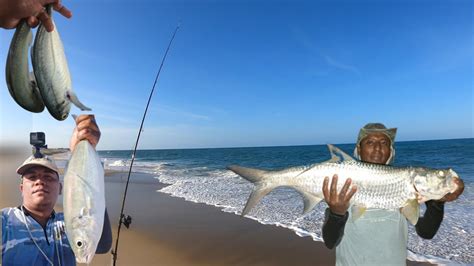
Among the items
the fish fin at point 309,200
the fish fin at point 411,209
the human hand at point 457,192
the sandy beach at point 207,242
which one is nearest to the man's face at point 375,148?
the fish fin at point 411,209

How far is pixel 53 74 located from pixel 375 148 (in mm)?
3136

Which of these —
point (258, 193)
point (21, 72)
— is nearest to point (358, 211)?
point (258, 193)

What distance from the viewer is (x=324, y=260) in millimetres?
7738

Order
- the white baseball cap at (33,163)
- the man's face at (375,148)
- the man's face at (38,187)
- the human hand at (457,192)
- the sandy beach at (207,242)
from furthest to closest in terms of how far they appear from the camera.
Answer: the sandy beach at (207,242), the man's face at (375,148), the human hand at (457,192), the man's face at (38,187), the white baseball cap at (33,163)

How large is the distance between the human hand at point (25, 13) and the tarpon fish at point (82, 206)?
2.22 feet

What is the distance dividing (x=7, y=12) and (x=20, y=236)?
207 cm

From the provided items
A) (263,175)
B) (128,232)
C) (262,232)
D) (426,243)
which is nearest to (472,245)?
(426,243)

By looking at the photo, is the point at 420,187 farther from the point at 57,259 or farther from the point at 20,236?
the point at 20,236

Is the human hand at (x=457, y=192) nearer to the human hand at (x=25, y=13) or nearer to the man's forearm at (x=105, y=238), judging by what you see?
the man's forearm at (x=105, y=238)

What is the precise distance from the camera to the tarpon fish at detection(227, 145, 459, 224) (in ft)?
10.5

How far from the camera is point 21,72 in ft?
4.81

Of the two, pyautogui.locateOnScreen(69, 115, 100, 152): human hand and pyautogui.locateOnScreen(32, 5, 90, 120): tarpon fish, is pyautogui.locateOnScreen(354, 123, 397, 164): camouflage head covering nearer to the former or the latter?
pyautogui.locateOnScreen(69, 115, 100, 152): human hand

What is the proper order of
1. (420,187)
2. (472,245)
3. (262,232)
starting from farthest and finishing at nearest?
(262,232) → (472,245) → (420,187)

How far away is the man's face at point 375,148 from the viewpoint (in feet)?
11.9
